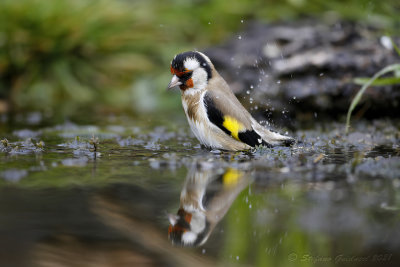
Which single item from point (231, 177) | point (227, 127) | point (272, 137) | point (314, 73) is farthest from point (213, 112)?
point (314, 73)

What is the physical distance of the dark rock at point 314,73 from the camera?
6402 mm

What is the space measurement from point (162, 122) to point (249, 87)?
4.48 feet

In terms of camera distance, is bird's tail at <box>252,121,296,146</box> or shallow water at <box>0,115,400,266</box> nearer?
shallow water at <box>0,115,400,266</box>

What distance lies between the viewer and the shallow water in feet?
6.51

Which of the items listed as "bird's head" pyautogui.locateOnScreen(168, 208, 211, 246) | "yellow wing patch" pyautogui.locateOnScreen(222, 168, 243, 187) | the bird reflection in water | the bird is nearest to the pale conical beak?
the bird

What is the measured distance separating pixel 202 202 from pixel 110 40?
7.15m

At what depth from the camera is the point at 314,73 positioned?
659cm

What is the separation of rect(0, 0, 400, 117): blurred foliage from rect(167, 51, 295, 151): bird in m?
3.82

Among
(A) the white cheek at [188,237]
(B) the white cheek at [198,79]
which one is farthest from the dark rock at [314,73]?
(A) the white cheek at [188,237]

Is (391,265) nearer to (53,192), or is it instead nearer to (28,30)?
(53,192)

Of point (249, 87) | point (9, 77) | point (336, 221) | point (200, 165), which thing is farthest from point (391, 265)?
point (9, 77)

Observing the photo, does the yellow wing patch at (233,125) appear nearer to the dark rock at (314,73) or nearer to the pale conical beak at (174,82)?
the pale conical beak at (174,82)

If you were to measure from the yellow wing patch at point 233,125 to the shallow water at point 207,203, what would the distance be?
162 millimetres

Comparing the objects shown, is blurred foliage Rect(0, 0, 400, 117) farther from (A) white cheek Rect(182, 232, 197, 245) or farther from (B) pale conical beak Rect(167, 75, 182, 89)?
(A) white cheek Rect(182, 232, 197, 245)
